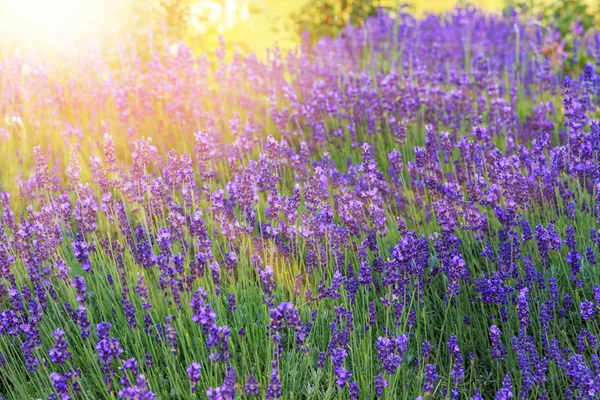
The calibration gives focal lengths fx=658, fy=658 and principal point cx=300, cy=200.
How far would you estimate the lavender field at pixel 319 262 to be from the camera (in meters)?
2.40

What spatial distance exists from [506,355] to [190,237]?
5.22ft

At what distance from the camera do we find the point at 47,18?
808 centimetres

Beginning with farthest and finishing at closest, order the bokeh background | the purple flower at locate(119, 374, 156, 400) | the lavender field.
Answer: the bokeh background → the lavender field → the purple flower at locate(119, 374, 156, 400)

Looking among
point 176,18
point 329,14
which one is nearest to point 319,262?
point 176,18

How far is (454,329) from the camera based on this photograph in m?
2.82

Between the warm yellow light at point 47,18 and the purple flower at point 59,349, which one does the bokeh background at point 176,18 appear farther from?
the purple flower at point 59,349

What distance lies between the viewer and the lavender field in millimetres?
2402

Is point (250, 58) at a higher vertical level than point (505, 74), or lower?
higher

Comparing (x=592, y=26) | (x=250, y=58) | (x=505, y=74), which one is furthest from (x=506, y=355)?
(x=592, y=26)

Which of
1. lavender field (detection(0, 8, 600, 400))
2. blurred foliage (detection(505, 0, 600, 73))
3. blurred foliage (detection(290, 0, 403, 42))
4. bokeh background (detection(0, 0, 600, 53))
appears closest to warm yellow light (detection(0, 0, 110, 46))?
bokeh background (detection(0, 0, 600, 53))

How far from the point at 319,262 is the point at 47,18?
6.61m

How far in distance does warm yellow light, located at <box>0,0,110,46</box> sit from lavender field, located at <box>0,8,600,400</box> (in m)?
2.24

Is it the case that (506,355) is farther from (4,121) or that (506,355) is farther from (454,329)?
(4,121)

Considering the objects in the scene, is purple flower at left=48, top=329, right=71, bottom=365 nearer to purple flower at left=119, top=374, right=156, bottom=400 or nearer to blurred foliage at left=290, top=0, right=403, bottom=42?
purple flower at left=119, top=374, right=156, bottom=400
